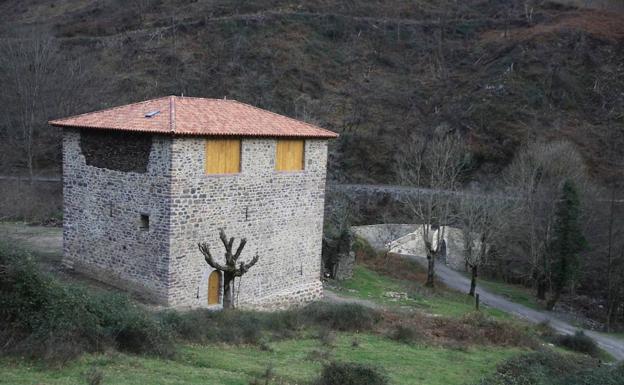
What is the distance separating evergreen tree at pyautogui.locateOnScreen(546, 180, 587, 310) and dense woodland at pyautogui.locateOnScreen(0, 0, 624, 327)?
72 mm

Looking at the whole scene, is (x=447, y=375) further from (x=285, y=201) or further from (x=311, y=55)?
(x=311, y=55)

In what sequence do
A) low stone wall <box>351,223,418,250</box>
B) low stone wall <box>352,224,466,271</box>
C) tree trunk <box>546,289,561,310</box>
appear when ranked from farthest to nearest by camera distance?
low stone wall <box>351,223,418,250</box>, low stone wall <box>352,224,466,271</box>, tree trunk <box>546,289,561,310</box>

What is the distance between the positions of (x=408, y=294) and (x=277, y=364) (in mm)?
14265

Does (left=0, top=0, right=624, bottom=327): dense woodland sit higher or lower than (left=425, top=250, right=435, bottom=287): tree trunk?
higher

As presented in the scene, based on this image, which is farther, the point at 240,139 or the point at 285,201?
the point at 285,201

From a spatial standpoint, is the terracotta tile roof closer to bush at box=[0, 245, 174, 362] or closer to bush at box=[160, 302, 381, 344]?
bush at box=[160, 302, 381, 344]

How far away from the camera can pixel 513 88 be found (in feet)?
196

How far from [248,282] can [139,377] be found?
980 centimetres

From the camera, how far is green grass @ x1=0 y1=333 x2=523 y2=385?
1050cm

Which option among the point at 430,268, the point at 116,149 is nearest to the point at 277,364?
the point at 116,149

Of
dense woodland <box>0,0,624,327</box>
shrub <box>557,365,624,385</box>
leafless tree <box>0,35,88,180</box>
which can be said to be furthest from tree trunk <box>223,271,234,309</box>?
leafless tree <box>0,35,88,180</box>

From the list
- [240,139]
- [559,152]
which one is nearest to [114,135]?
[240,139]

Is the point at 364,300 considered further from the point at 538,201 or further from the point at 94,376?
the point at 94,376

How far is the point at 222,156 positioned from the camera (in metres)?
19.1
